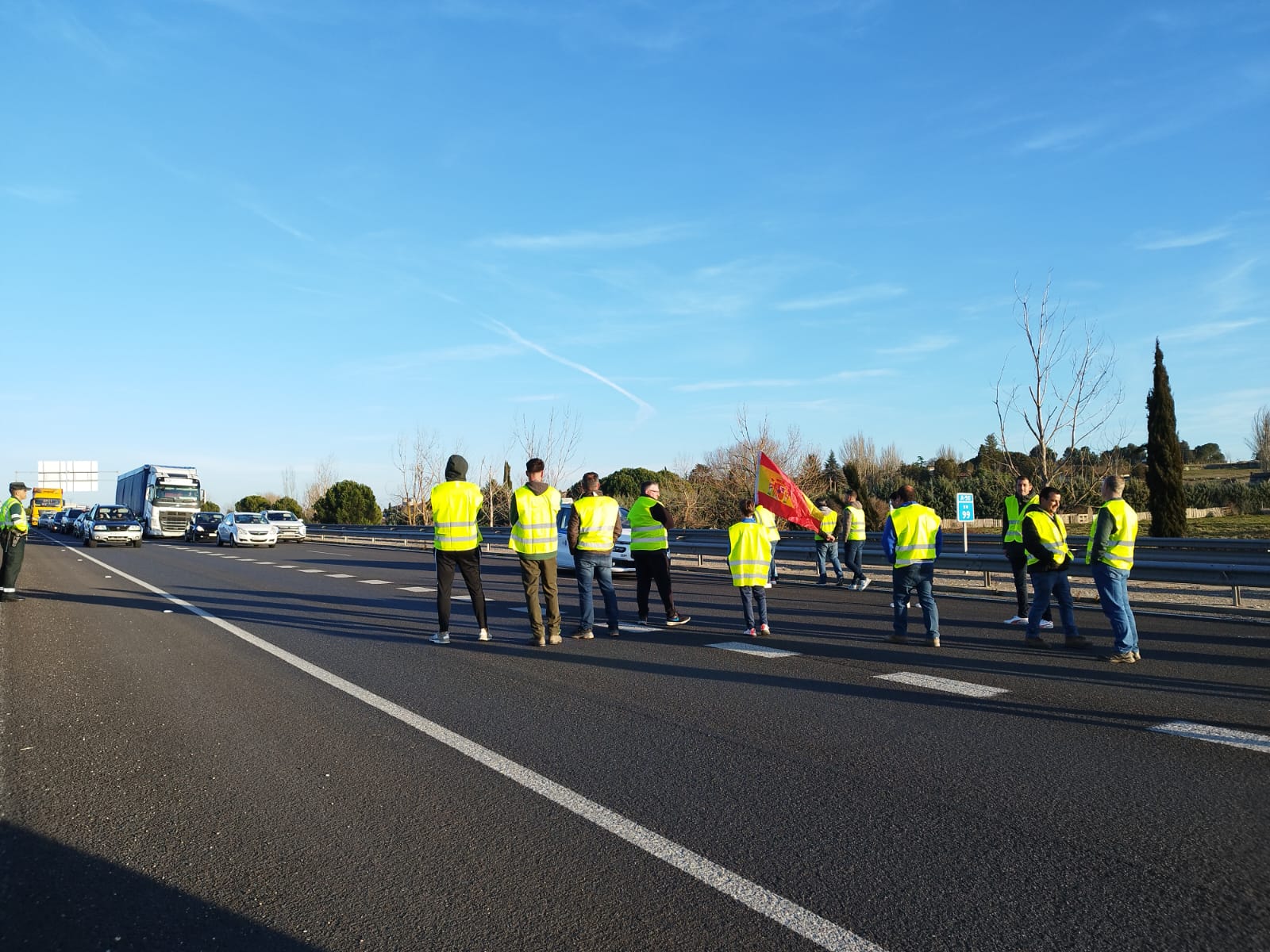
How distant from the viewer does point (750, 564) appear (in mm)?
11023

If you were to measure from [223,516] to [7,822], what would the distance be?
4193 centimetres

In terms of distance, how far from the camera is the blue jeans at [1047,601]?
9898 millimetres

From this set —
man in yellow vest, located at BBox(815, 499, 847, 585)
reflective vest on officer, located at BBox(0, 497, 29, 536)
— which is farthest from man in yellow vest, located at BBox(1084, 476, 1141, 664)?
reflective vest on officer, located at BBox(0, 497, 29, 536)

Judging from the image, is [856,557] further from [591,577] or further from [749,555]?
[591,577]

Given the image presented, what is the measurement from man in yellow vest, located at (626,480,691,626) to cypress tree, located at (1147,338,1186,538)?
27.0m

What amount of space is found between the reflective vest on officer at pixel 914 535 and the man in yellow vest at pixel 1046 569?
3.05 feet

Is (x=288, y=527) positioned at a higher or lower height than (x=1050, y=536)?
higher

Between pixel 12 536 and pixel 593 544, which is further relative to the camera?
pixel 12 536

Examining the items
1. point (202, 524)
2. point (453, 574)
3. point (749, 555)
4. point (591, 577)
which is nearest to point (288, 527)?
point (202, 524)

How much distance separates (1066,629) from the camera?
32.9ft

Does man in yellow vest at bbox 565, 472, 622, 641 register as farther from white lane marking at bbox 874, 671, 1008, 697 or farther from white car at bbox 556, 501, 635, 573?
white car at bbox 556, 501, 635, 573

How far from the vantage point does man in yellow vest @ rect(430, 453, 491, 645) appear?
1020 cm

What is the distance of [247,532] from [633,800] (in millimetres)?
36961

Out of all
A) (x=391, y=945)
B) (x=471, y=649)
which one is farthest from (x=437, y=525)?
(x=391, y=945)
